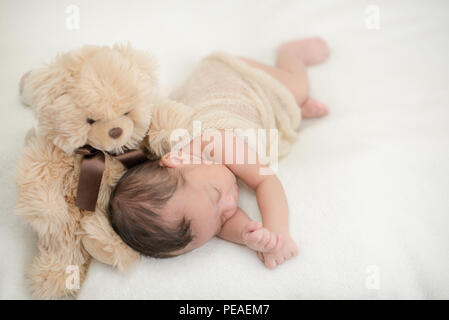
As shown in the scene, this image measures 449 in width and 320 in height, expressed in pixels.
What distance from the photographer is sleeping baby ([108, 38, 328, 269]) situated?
33.3 inches

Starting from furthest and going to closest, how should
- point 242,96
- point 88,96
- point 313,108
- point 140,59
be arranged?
1. point 313,108
2. point 242,96
3. point 140,59
4. point 88,96

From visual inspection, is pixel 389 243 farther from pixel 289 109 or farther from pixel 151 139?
pixel 151 139

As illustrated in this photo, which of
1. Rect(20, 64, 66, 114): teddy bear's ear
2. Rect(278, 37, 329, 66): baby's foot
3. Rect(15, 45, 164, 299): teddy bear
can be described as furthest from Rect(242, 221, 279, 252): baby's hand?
Rect(278, 37, 329, 66): baby's foot

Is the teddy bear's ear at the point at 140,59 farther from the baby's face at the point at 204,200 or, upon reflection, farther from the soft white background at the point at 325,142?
the soft white background at the point at 325,142

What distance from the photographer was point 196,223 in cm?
87

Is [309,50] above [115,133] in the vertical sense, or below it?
above

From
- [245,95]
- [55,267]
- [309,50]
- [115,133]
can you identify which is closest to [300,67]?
[309,50]

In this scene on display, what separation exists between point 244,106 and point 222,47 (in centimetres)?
43

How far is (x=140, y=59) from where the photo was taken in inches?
31.0

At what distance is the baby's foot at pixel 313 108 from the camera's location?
130cm

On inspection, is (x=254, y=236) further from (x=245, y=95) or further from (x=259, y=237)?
(x=245, y=95)

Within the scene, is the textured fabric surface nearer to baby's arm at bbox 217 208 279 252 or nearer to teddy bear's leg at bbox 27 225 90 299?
baby's arm at bbox 217 208 279 252

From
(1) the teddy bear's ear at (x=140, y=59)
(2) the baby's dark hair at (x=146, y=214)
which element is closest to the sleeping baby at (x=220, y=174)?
(2) the baby's dark hair at (x=146, y=214)

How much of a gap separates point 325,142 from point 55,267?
0.89 m
